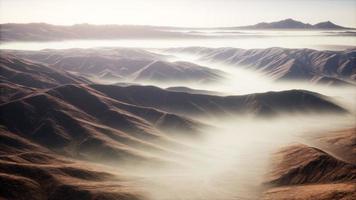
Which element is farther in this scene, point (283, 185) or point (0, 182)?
point (283, 185)

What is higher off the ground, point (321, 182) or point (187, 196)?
point (321, 182)

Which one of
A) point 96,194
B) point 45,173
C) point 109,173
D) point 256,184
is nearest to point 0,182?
point 45,173

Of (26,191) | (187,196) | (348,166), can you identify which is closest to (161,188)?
(187,196)

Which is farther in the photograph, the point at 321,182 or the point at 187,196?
the point at 321,182

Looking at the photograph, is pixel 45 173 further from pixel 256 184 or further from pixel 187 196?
pixel 256 184

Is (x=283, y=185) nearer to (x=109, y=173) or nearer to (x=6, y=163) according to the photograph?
(x=109, y=173)

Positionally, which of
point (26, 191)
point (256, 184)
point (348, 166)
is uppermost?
point (348, 166)

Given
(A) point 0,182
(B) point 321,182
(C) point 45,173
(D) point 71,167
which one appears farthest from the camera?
(B) point 321,182

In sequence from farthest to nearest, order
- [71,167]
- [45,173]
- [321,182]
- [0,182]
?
[321,182]
[71,167]
[45,173]
[0,182]

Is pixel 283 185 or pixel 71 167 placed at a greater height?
pixel 283 185
